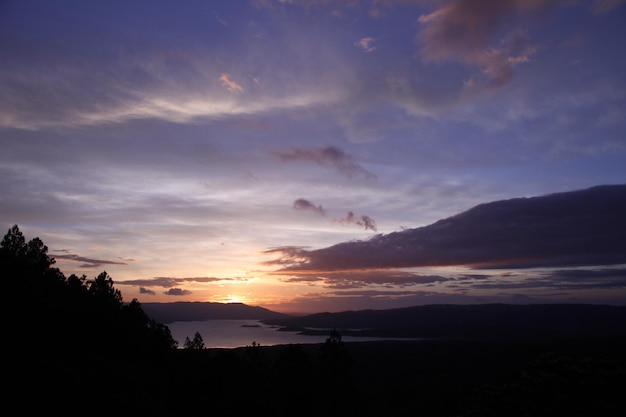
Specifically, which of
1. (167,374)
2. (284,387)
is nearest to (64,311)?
(167,374)

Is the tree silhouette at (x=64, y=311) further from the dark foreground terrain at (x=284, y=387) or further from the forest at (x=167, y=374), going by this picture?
the dark foreground terrain at (x=284, y=387)

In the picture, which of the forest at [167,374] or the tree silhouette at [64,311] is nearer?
the forest at [167,374]

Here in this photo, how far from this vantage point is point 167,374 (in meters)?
52.7

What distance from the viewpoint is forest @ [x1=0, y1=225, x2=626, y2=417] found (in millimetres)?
17266

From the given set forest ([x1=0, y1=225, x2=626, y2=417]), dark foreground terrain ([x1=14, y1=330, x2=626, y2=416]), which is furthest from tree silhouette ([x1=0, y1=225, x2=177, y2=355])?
dark foreground terrain ([x1=14, y1=330, x2=626, y2=416])

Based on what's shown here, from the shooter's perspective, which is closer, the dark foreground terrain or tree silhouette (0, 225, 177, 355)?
the dark foreground terrain

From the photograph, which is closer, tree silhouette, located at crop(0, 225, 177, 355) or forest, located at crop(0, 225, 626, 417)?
forest, located at crop(0, 225, 626, 417)

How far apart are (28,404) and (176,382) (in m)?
28.1

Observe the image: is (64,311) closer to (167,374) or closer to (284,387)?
(167,374)

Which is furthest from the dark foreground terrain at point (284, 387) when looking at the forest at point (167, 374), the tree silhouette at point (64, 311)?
the tree silhouette at point (64, 311)

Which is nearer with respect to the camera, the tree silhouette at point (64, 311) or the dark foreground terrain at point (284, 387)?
the dark foreground terrain at point (284, 387)

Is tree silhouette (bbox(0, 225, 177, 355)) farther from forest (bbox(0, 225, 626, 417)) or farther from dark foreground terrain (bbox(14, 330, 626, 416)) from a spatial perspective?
dark foreground terrain (bbox(14, 330, 626, 416))

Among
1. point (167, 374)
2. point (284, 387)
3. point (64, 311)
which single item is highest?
point (64, 311)

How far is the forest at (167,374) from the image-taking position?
56.6 ft
